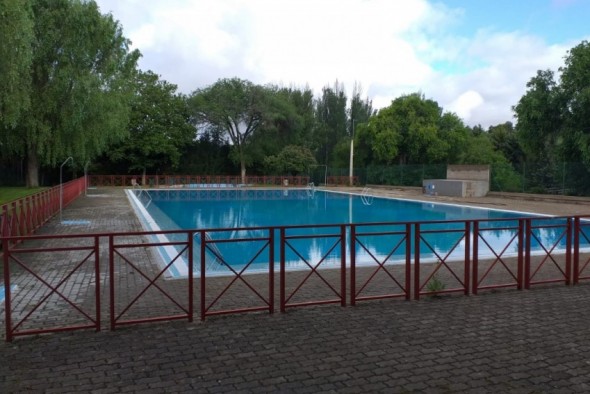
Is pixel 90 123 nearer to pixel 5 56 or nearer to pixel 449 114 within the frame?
pixel 5 56

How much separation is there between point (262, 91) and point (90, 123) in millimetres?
20820

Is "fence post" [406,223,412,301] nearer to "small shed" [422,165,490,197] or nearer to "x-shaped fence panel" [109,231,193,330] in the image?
"x-shaped fence panel" [109,231,193,330]

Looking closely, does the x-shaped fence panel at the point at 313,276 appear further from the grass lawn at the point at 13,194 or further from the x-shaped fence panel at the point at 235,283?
the grass lawn at the point at 13,194

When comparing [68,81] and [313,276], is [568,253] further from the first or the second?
[68,81]

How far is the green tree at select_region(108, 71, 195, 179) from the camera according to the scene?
4056 cm

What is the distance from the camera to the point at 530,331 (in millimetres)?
5102

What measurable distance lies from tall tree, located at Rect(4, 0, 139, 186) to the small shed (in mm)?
19813

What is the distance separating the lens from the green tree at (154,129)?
4056 cm

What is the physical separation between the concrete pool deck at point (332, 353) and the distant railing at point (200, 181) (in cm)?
3663

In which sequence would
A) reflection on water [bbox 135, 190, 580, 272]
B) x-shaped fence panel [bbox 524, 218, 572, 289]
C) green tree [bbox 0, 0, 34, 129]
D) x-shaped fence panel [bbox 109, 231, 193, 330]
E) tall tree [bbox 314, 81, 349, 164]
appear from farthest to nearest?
1. tall tree [bbox 314, 81, 349, 164]
2. green tree [bbox 0, 0, 34, 129]
3. reflection on water [bbox 135, 190, 580, 272]
4. x-shaped fence panel [bbox 524, 218, 572, 289]
5. x-shaped fence panel [bbox 109, 231, 193, 330]

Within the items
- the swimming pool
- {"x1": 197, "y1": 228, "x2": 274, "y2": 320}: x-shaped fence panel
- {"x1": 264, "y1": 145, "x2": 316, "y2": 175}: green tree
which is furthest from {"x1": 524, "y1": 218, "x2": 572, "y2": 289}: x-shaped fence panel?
{"x1": 264, "y1": 145, "x2": 316, "y2": 175}: green tree

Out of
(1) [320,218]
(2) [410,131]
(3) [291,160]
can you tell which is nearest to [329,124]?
(3) [291,160]

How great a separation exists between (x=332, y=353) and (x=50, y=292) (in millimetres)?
3931

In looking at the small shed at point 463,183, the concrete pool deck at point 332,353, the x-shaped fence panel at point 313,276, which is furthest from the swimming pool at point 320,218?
the small shed at point 463,183
